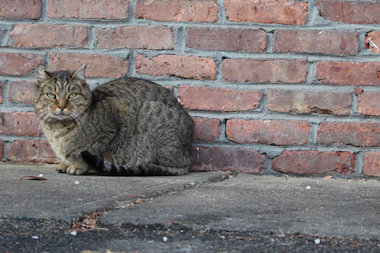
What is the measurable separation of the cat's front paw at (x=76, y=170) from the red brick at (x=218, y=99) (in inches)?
22.6

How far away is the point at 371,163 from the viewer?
2465 millimetres

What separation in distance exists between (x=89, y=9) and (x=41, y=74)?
0.40 metres

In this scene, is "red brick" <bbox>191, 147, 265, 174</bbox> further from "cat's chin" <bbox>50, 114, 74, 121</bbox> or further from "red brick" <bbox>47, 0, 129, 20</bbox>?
"red brick" <bbox>47, 0, 129, 20</bbox>

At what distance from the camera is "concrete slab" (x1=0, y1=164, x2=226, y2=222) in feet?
4.72

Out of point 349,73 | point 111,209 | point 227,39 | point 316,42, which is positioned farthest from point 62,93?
point 349,73

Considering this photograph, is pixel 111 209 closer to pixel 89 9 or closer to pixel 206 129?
pixel 206 129

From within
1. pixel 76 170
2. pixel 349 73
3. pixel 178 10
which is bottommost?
pixel 76 170

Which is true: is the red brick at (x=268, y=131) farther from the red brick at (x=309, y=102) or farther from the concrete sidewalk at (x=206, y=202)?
the concrete sidewalk at (x=206, y=202)

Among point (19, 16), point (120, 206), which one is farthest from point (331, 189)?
point (19, 16)

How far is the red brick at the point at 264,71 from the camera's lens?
2473 mm

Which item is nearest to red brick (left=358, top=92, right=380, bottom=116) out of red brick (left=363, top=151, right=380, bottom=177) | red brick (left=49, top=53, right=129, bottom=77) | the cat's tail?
red brick (left=363, top=151, right=380, bottom=177)

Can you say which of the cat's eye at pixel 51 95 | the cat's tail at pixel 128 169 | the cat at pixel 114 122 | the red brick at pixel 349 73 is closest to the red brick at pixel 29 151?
the cat at pixel 114 122

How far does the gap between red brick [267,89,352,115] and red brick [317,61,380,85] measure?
0.07 metres

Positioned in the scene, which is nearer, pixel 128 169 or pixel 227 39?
pixel 128 169
